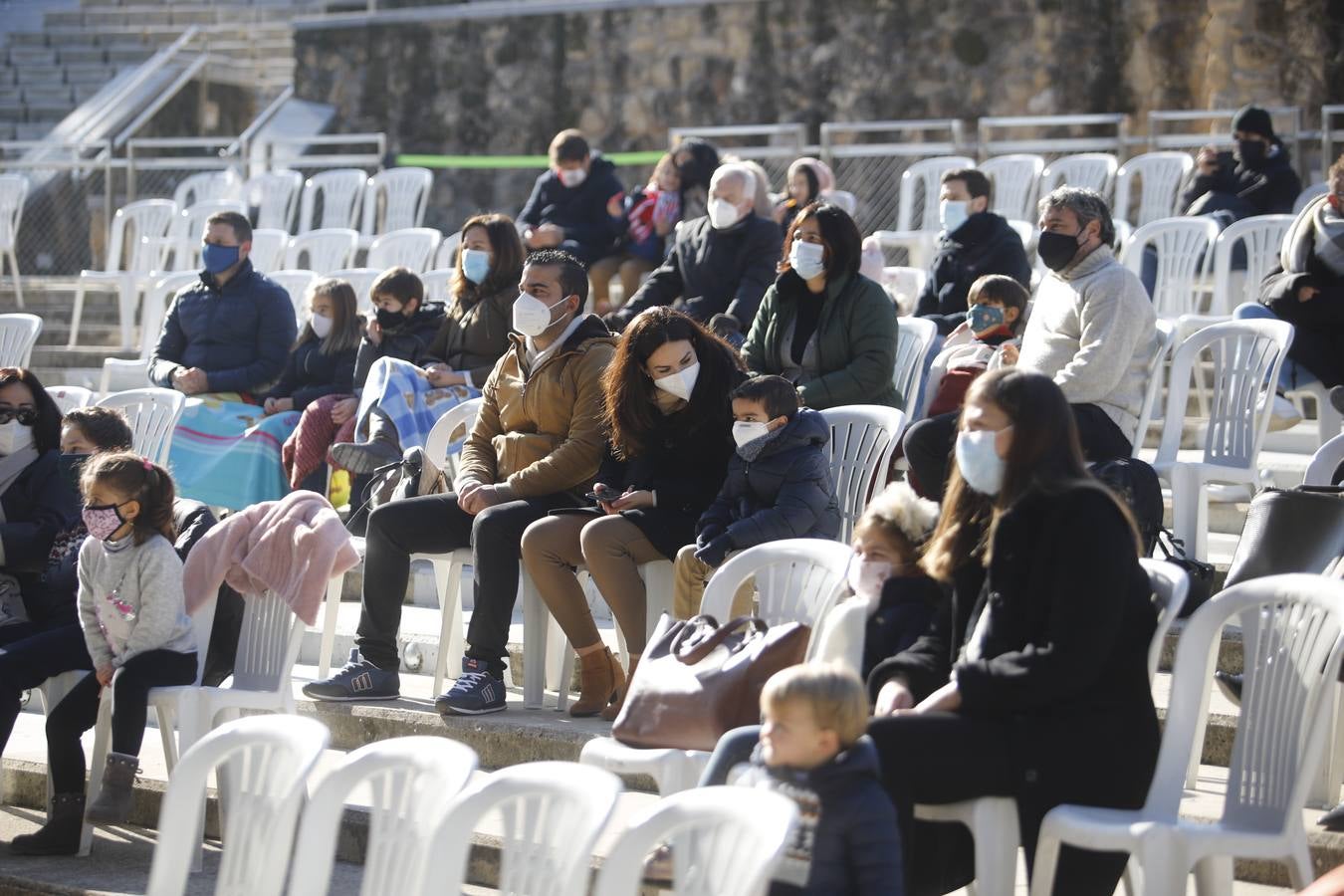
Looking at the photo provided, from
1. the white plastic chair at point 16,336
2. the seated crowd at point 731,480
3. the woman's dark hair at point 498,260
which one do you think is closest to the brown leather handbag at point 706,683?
the seated crowd at point 731,480

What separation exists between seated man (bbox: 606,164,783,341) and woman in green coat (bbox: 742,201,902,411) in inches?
39.0

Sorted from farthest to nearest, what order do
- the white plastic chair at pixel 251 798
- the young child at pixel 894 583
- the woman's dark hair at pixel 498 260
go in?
the woman's dark hair at pixel 498 260 < the young child at pixel 894 583 < the white plastic chair at pixel 251 798

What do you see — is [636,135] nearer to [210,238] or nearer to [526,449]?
[210,238]

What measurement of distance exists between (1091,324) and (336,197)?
7.86 m

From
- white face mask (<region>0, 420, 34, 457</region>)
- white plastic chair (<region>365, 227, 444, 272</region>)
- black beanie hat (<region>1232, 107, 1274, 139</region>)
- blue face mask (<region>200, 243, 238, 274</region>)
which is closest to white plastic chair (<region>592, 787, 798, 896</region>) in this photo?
white face mask (<region>0, 420, 34, 457</region>)

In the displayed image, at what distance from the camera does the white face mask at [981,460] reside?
3805mm

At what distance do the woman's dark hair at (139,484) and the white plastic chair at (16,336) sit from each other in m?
3.58

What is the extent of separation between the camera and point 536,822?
309 cm

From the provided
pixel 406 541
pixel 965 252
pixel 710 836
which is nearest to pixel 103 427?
pixel 406 541

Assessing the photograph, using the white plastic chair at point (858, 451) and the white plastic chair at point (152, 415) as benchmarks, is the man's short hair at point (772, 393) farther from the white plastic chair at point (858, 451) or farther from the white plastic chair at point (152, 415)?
the white plastic chair at point (152, 415)

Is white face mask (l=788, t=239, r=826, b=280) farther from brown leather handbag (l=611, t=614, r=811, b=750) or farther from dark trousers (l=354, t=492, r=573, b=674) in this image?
brown leather handbag (l=611, t=614, r=811, b=750)

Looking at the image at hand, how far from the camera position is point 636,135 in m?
13.9

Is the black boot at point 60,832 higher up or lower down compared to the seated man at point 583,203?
lower down

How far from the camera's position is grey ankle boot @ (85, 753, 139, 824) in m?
4.94
